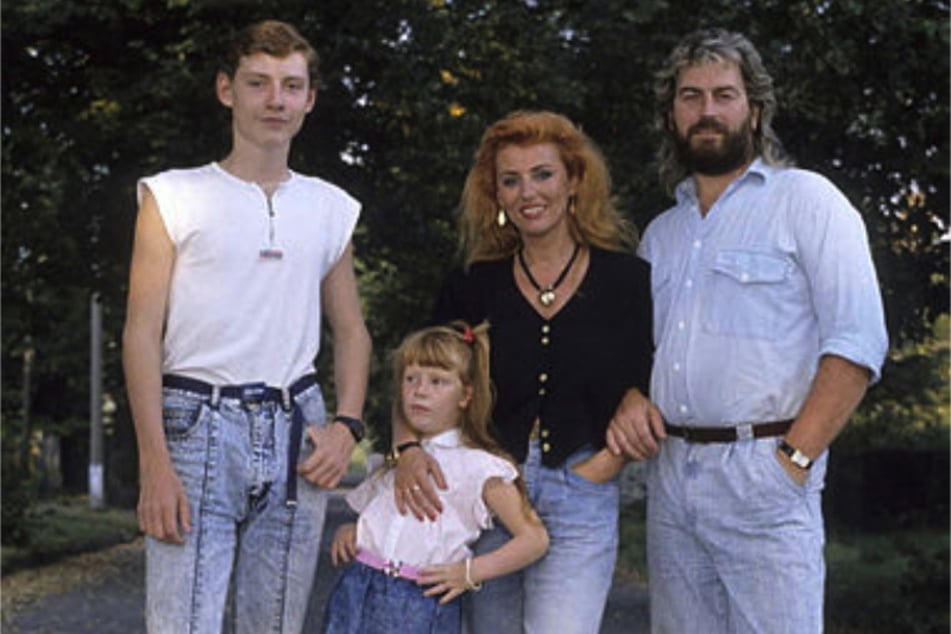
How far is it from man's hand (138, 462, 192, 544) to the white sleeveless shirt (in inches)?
10.7

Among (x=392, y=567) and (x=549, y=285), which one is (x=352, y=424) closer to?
(x=392, y=567)

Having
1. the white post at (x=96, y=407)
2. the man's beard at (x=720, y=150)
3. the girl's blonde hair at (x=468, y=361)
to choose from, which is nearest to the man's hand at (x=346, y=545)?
the girl's blonde hair at (x=468, y=361)

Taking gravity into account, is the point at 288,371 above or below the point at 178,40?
below

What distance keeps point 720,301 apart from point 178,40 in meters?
8.61

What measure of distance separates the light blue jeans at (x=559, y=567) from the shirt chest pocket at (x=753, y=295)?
1.76 feet

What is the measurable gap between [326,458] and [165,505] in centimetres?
44

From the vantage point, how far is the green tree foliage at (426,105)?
9672 mm

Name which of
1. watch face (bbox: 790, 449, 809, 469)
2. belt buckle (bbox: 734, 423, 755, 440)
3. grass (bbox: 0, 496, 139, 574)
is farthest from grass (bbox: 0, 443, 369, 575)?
watch face (bbox: 790, 449, 809, 469)

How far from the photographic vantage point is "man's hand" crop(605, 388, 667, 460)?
4.08 m

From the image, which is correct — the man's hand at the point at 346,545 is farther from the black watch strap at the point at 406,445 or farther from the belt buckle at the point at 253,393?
the belt buckle at the point at 253,393

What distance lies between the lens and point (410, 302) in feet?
51.5

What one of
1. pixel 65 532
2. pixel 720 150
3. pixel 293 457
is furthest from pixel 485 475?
pixel 65 532

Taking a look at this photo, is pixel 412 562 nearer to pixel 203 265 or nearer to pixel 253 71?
pixel 203 265

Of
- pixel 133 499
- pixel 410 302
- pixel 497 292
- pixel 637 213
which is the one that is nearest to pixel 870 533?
pixel 410 302
